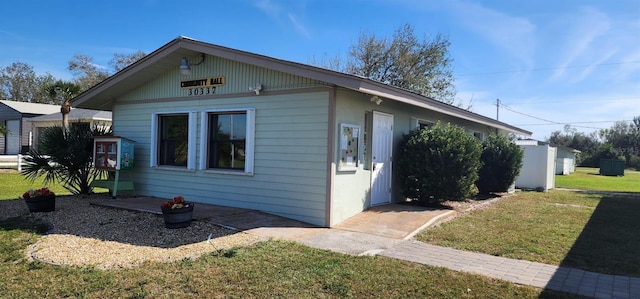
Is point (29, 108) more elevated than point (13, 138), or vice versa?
point (29, 108)

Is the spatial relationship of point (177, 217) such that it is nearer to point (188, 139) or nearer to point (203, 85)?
point (188, 139)

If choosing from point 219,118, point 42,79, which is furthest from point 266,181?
point 42,79

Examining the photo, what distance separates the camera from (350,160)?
25.4 feet

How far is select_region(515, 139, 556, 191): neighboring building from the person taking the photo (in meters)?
15.8

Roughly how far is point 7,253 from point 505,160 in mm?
12714

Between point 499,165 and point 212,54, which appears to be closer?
point 212,54

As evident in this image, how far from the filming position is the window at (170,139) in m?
9.82

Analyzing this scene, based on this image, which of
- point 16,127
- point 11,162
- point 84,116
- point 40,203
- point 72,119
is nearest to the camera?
point 40,203

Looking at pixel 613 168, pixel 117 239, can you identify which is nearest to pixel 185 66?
pixel 117 239

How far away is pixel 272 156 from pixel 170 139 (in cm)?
354

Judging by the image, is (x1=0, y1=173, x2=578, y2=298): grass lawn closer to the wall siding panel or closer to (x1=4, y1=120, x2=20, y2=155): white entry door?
the wall siding panel

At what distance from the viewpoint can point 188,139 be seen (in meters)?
9.41

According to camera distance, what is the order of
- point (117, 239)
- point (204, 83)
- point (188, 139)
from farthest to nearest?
point (188, 139) < point (204, 83) < point (117, 239)

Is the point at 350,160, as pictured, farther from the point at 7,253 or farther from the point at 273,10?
the point at 273,10
